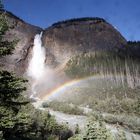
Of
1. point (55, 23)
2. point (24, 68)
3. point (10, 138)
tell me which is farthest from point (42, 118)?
point (55, 23)

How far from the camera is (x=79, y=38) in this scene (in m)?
142

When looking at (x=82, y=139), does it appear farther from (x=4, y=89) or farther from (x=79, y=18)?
(x=79, y=18)

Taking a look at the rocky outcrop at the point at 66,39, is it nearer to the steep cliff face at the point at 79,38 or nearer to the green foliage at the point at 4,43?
the steep cliff face at the point at 79,38

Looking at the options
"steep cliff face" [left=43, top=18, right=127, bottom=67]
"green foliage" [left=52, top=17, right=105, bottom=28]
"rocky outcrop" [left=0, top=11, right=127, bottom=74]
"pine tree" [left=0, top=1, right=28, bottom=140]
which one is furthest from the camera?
"green foliage" [left=52, top=17, right=105, bottom=28]

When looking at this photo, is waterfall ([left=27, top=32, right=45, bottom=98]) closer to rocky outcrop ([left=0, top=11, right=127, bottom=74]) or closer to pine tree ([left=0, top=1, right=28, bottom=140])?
rocky outcrop ([left=0, top=11, right=127, bottom=74])

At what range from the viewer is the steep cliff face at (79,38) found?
137 meters

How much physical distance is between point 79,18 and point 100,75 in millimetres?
46276

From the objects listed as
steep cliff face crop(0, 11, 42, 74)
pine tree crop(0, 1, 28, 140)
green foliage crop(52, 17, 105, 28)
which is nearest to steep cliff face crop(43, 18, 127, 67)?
green foliage crop(52, 17, 105, 28)

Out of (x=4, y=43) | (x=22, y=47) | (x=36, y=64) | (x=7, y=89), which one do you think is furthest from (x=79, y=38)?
(x=7, y=89)

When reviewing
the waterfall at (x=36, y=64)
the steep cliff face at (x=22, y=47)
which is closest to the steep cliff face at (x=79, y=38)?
the waterfall at (x=36, y=64)

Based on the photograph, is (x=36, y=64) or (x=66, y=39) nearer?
(x=36, y=64)

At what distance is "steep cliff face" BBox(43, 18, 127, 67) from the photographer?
137125 millimetres

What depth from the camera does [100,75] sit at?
109125 millimetres

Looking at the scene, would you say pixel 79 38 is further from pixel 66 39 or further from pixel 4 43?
pixel 4 43
